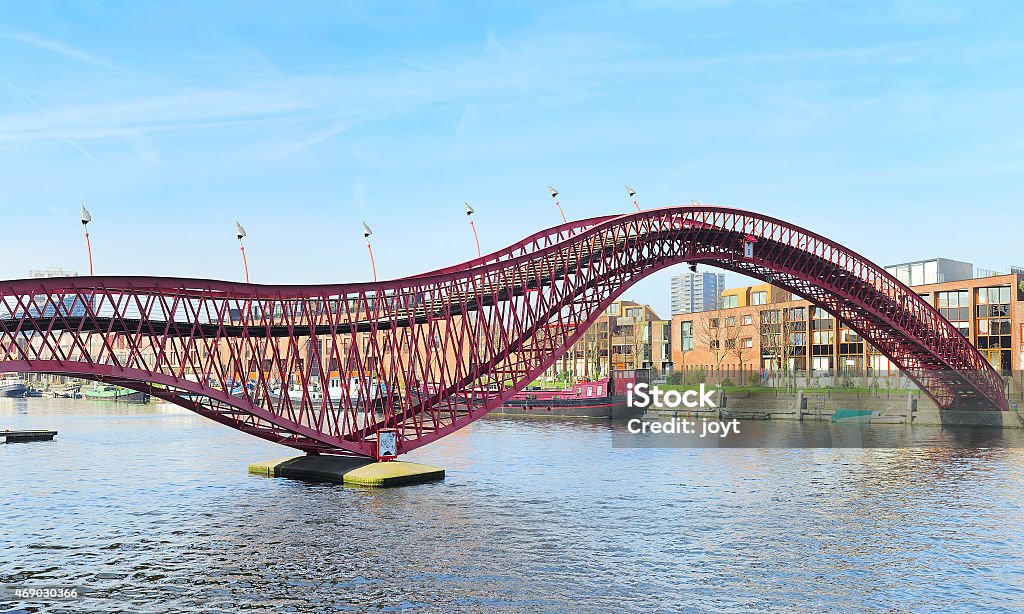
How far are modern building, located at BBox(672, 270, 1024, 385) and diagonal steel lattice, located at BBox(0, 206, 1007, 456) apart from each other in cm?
2126

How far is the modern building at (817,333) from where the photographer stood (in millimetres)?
119500

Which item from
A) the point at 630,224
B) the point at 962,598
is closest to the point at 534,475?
the point at 630,224

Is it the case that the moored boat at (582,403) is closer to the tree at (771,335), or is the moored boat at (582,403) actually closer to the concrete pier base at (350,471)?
the tree at (771,335)

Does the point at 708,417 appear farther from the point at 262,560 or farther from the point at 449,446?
the point at 262,560

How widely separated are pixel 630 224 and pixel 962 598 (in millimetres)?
38573

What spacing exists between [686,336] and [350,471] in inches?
4892

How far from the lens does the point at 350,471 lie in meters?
47.5

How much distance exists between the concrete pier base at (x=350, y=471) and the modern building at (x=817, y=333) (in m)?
78.0

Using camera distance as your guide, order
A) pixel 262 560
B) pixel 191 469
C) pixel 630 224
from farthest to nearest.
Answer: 1. pixel 630 224
2. pixel 191 469
3. pixel 262 560

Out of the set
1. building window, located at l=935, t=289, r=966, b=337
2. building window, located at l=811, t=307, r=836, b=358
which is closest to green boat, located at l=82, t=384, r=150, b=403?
building window, located at l=811, t=307, r=836, b=358

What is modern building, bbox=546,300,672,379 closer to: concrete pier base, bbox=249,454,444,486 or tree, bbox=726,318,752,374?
tree, bbox=726,318,752,374

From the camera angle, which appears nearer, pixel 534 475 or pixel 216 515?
pixel 216 515

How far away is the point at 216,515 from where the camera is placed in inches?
1583

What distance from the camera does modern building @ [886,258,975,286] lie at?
138 meters
